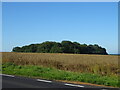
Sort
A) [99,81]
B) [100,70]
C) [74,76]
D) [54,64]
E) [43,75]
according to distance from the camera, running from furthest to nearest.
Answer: [54,64]
[100,70]
[43,75]
[74,76]
[99,81]

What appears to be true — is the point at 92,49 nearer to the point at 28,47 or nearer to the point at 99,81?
the point at 28,47

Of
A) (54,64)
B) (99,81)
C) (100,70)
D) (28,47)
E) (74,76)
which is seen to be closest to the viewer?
(99,81)

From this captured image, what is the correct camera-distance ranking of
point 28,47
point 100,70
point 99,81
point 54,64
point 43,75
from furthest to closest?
point 28,47 → point 54,64 → point 100,70 → point 43,75 → point 99,81

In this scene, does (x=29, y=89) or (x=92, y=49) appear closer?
(x=29, y=89)

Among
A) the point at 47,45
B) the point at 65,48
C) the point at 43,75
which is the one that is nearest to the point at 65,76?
the point at 43,75

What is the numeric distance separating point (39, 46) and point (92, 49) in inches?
889

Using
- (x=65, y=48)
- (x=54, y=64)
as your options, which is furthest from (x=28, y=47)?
(x=54, y=64)

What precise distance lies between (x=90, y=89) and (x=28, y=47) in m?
93.3

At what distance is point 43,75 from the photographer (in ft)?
47.2

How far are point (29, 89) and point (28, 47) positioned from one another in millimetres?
93156

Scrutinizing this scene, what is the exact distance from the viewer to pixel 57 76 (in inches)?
540

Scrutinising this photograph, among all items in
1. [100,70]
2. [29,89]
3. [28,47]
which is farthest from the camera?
[28,47]

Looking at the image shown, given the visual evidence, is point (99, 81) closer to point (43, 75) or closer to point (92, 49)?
point (43, 75)

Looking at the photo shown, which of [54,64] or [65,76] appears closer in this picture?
[65,76]
